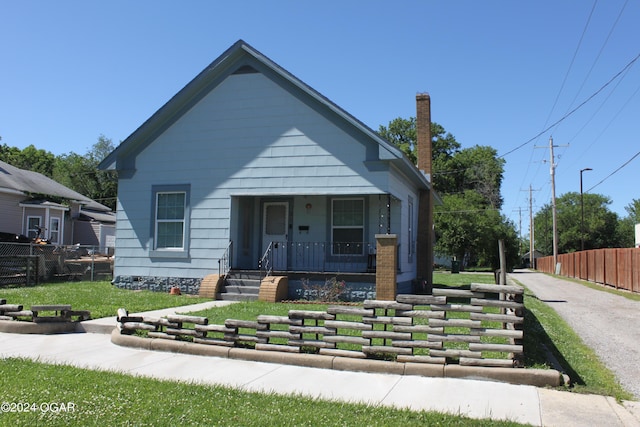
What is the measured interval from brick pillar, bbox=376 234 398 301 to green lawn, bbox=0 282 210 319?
4.90 m

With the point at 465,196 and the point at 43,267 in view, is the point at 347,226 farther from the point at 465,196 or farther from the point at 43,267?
the point at 465,196

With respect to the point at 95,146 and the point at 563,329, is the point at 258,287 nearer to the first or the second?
the point at 563,329

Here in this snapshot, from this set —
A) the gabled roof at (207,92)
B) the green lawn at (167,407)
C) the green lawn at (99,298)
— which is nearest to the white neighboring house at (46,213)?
the gabled roof at (207,92)

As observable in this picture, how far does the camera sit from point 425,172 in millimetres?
19609

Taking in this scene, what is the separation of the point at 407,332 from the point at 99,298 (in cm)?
921

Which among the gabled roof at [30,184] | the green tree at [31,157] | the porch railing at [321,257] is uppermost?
the green tree at [31,157]

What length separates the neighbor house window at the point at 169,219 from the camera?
15.9 metres

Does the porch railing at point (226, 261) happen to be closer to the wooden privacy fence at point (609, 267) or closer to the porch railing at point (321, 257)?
the porch railing at point (321, 257)

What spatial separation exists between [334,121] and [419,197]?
6916 mm

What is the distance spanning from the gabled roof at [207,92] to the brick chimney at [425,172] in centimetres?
259

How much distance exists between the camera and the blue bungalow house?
47.8ft

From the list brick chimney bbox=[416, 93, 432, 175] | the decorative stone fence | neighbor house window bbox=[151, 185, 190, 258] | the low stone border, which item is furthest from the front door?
the low stone border

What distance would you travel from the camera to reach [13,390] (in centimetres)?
563

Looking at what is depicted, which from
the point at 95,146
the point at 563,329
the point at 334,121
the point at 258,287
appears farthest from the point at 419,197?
the point at 95,146
